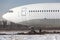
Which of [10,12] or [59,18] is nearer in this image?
[59,18]

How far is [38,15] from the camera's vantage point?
104 ft

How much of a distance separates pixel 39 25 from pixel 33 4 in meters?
3.51

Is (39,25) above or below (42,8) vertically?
below

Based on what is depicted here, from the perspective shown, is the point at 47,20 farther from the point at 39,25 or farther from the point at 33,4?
the point at 33,4

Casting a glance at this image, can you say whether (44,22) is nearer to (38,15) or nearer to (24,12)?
(38,15)

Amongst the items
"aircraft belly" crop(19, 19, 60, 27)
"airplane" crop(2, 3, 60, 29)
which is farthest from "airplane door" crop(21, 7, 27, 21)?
"aircraft belly" crop(19, 19, 60, 27)

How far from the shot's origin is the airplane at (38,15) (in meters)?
31.3

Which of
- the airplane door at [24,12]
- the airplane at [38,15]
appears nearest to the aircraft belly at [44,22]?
the airplane at [38,15]

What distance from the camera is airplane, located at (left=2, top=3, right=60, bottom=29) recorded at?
31.3m

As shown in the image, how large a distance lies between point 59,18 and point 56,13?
90 centimetres

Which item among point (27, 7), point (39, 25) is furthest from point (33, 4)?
point (39, 25)

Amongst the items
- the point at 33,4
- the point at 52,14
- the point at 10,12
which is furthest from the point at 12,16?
the point at 52,14

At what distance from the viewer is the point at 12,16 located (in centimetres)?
3241

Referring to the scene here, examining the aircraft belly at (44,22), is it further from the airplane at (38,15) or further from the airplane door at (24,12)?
the airplane door at (24,12)
